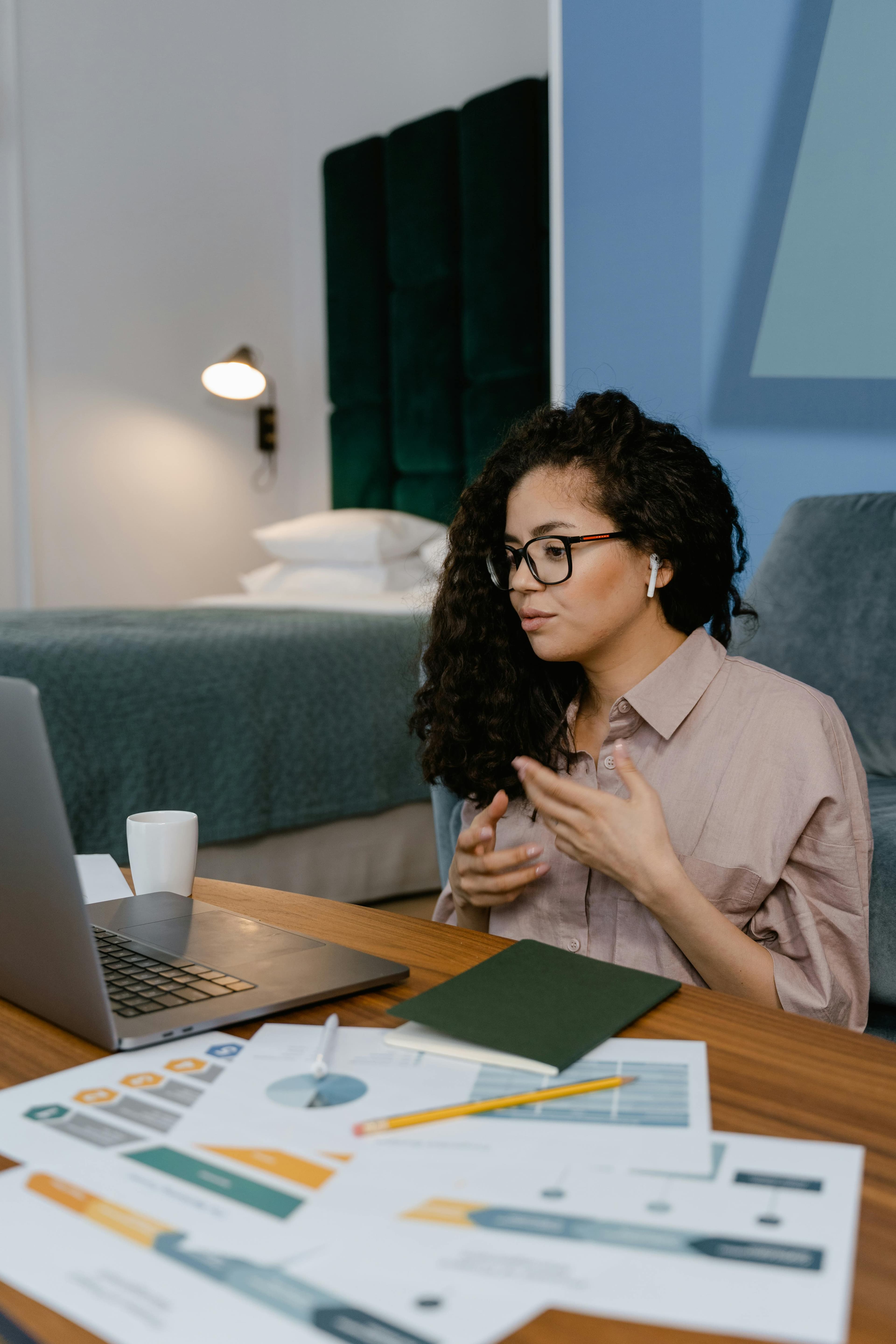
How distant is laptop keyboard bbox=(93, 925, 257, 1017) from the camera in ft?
2.58

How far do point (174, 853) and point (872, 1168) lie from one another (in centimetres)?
71

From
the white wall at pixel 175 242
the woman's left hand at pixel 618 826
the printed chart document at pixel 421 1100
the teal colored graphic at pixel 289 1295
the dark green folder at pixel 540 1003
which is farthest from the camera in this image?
the white wall at pixel 175 242

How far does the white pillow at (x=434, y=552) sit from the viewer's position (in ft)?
10.7

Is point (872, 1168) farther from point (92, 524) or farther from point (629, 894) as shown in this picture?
point (92, 524)

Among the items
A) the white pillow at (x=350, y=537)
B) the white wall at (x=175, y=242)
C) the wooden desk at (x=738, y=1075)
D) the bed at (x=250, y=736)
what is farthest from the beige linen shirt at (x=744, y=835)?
the white wall at (x=175, y=242)

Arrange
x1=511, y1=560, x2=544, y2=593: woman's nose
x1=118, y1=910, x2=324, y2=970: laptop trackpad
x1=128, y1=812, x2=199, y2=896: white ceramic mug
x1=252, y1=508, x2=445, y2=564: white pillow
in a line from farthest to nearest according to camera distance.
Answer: x1=252, y1=508, x2=445, y2=564: white pillow → x1=511, y1=560, x2=544, y2=593: woman's nose → x1=128, y1=812, x2=199, y2=896: white ceramic mug → x1=118, y1=910, x2=324, y2=970: laptop trackpad

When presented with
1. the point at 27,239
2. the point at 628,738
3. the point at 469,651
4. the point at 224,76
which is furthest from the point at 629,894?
the point at 224,76

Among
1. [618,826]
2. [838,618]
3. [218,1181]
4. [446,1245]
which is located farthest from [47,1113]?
[838,618]

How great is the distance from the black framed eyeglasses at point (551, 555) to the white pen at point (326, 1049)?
58cm

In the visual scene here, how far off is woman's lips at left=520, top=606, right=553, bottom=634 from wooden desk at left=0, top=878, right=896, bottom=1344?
1.20ft

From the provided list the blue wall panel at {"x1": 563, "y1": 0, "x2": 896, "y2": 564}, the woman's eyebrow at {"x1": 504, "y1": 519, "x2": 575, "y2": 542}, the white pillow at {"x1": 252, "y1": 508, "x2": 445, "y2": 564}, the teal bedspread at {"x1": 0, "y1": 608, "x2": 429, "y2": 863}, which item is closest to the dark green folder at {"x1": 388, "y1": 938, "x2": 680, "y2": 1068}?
the woman's eyebrow at {"x1": 504, "y1": 519, "x2": 575, "y2": 542}

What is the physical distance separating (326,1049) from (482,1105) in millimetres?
112

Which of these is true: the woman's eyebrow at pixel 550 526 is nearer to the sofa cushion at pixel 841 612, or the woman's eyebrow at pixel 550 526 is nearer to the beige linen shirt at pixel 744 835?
the beige linen shirt at pixel 744 835

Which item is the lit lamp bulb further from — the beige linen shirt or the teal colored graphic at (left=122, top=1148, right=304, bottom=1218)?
the teal colored graphic at (left=122, top=1148, right=304, bottom=1218)
